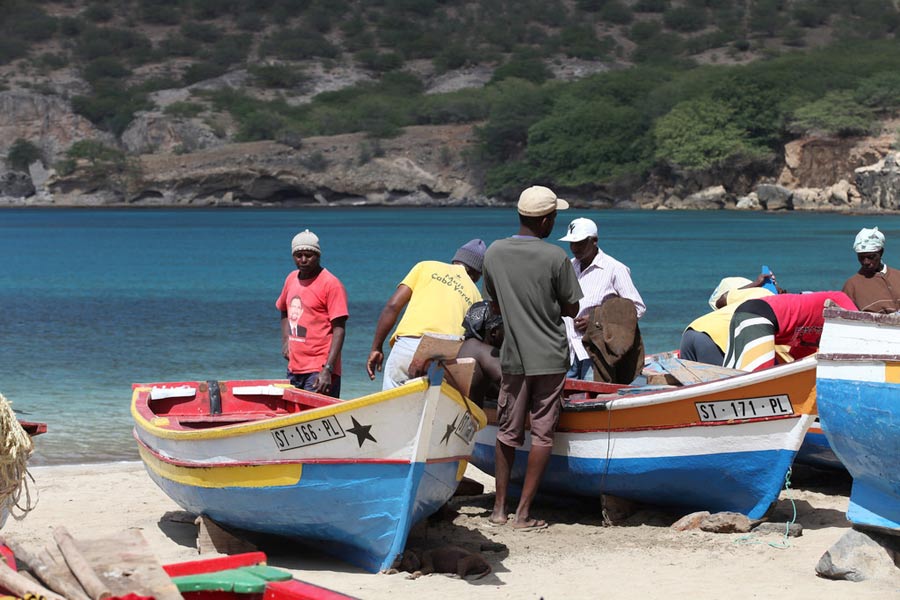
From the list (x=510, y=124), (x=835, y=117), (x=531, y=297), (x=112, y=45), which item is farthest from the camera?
(x=112, y=45)

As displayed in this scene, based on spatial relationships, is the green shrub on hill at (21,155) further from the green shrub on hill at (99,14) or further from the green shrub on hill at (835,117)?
the green shrub on hill at (835,117)

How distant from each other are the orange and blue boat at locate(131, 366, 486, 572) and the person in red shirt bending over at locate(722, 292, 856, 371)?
2.07 meters

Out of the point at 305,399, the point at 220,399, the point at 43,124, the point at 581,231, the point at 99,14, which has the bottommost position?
the point at 43,124

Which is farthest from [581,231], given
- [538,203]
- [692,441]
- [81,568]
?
[81,568]

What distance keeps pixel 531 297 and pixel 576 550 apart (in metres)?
1.47

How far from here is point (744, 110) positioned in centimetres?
11781

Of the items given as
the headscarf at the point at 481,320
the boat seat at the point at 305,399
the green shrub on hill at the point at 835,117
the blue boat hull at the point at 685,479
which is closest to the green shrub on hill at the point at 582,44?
the green shrub on hill at the point at 835,117

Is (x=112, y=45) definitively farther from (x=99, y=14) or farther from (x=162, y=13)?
(x=162, y=13)

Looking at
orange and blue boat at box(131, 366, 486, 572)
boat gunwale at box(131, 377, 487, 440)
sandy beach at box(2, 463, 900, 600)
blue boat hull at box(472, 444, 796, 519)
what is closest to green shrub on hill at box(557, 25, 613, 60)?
sandy beach at box(2, 463, 900, 600)

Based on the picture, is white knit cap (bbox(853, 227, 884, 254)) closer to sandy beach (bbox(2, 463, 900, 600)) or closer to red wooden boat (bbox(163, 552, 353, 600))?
sandy beach (bbox(2, 463, 900, 600))

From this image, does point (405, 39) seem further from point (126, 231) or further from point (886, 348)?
point (886, 348)

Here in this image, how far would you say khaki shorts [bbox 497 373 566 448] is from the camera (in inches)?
311

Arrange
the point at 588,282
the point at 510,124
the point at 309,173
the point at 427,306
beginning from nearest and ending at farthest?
the point at 427,306 < the point at 588,282 < the point at 309,173 < the point at 510,124

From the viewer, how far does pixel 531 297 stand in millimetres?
7680
